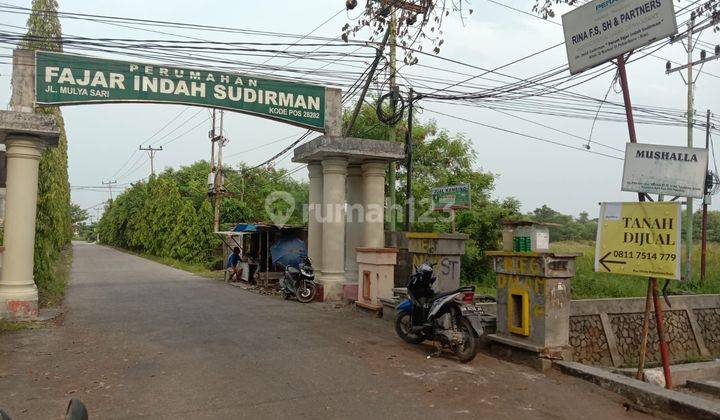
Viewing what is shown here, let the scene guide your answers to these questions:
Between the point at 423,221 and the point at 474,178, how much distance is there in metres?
4.58

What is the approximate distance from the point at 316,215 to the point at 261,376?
720 cm

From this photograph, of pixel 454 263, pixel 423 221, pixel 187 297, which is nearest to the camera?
pixel 454 263

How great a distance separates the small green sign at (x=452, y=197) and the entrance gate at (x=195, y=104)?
2.36m

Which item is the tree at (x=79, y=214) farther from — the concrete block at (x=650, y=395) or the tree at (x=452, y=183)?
the concrete block at (x=650, y=395)

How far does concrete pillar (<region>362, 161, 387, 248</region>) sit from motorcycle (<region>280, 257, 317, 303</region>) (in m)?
1.44

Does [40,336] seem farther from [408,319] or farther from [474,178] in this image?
[474,178]

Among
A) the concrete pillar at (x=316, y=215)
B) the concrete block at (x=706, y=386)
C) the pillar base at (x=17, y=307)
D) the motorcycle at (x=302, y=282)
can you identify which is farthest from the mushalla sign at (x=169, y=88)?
the concrete block at (x=706, y=386)

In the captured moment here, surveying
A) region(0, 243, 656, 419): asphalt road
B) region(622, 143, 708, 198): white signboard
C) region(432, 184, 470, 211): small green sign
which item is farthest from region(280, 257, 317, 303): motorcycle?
region(622, 143, 708, 198): white signboard

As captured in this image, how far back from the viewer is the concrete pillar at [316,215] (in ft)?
42.7

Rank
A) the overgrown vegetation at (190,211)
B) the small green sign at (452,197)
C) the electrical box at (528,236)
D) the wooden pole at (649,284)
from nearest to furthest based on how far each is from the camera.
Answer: the wooden pole at (649,284)
the electrical box at (528,236)
the small green sign at (452,197)
the overgrown vegetation at (190,211)

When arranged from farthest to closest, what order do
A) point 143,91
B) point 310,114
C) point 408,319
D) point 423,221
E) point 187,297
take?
point 423,221
point 187,297
point 310,114
point 143,91
point 408,319

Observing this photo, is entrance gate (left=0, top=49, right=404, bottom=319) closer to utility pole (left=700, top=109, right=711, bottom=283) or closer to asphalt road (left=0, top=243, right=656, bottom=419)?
asphalt road (left=0, top=243, right=656, bottom=419)

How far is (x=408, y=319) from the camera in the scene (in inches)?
320

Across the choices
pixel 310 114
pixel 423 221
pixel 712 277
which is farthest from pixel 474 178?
pixel 310 114
